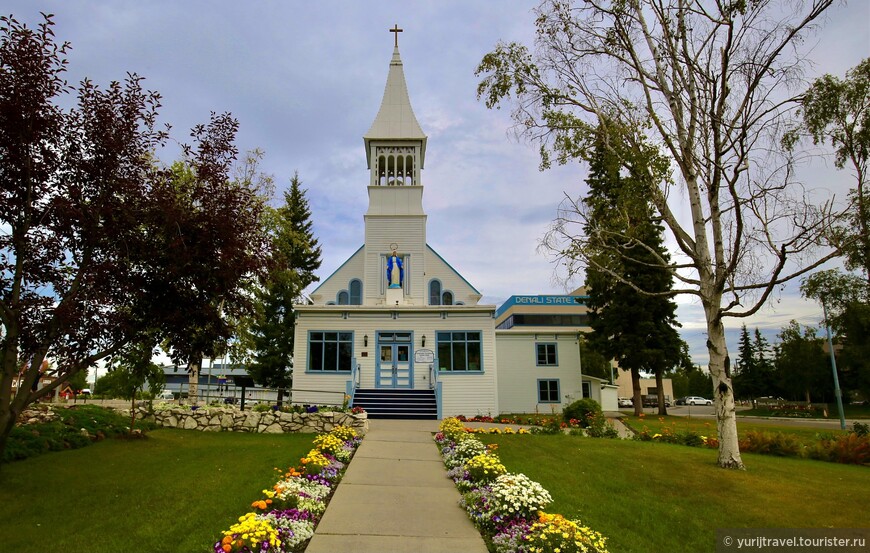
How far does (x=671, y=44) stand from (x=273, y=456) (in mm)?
12336

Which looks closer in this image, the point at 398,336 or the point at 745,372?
the point at 398,336

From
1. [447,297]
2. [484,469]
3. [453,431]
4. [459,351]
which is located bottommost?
[484,469]

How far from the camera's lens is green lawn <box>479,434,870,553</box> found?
22.5ft

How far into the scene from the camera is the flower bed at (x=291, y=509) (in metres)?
5.30

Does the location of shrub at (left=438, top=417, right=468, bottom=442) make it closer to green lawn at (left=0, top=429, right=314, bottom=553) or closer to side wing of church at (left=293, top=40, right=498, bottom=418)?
green lawn at (left=0, top=429, right=314, bottom=553)

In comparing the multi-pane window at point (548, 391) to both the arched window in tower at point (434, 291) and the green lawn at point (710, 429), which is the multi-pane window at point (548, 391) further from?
the arched window in tower at point (434, 291)

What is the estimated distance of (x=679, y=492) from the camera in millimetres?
8539

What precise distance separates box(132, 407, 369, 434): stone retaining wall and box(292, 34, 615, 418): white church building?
8.37 ft

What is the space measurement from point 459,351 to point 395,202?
842cm

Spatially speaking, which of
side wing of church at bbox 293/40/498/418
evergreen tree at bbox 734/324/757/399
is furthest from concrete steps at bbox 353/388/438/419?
evergreen tree at bbox 734/324/757/399

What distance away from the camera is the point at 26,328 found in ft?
23.0

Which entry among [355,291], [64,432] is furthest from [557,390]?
[64,432]

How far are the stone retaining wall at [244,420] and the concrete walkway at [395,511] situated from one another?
155 inches

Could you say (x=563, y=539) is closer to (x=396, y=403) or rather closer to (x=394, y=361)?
(x=396, y=403)
